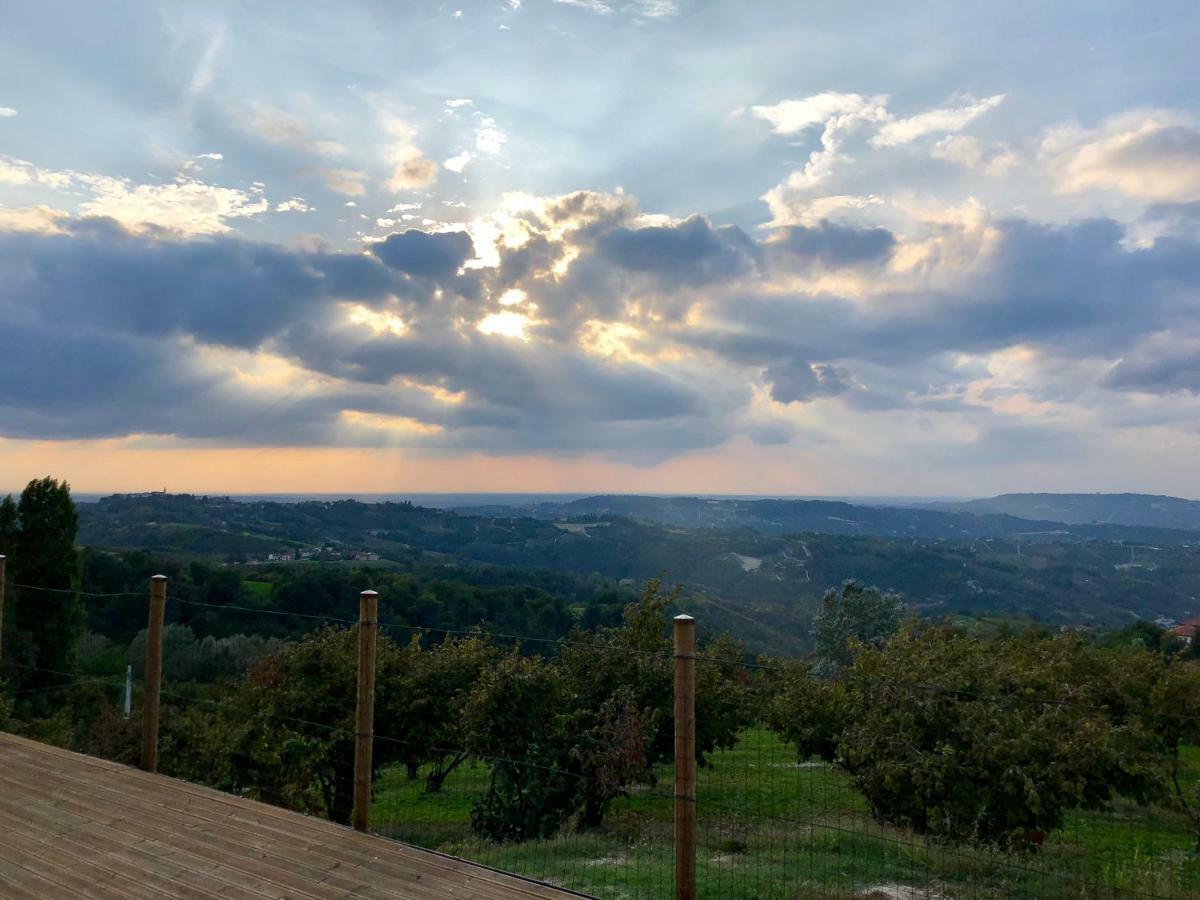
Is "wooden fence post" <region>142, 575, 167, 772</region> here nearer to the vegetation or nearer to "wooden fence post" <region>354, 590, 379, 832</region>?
the vegetation

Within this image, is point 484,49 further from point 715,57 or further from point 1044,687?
point 1044,687

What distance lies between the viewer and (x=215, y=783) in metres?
9.11

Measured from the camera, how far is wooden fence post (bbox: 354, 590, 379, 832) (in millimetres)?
3713

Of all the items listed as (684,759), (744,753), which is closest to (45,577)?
(744,753)

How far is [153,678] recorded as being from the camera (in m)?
4.65

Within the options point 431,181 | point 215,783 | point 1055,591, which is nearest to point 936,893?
point 215,783

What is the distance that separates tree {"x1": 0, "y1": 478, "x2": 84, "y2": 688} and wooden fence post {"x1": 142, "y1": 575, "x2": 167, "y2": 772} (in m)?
22.0

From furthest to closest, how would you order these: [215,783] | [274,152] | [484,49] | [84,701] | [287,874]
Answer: [84,701], [274,152], [484,49], [215,783], [287,874]

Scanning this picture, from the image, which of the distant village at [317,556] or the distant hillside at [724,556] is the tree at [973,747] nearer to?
the distant hillside at [724,556]

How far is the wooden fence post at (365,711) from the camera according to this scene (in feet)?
12.2

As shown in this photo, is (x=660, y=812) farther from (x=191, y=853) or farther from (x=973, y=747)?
(x=191, y=853)

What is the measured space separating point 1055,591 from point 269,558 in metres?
88.6

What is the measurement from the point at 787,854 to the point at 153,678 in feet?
16.5

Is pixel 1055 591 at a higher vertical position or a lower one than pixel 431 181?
→ lower
